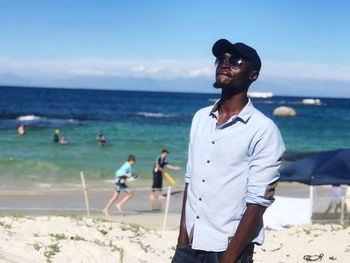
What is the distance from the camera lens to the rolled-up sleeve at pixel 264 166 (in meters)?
2.72

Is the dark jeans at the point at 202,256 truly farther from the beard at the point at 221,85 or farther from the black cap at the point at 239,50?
the black cap at the point at 239,50

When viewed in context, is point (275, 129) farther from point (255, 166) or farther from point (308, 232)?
point (308, 232)

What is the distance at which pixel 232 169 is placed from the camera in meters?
2.81

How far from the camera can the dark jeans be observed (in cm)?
283

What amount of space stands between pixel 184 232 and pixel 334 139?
4834cm

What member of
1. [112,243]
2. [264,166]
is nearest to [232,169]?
[264,166]

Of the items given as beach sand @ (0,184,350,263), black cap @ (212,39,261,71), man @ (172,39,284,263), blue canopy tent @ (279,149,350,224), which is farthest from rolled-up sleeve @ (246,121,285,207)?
blue canopy tent @ (279,149,350,224)

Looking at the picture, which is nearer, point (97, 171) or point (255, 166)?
point (255, 166)

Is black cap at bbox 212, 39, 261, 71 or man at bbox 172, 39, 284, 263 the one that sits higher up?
black cap at bbox 212, 39, 261, 71

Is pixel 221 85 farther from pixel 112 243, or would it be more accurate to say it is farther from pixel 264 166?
pixel 112 243

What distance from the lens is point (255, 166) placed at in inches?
108

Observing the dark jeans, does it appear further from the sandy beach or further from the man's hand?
the sandy beach

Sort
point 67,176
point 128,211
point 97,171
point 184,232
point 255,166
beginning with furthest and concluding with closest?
point 97,171
point 67,176
point 128,211
point 184,232
point 255,166

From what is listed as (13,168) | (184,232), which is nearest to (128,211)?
(13,168)
